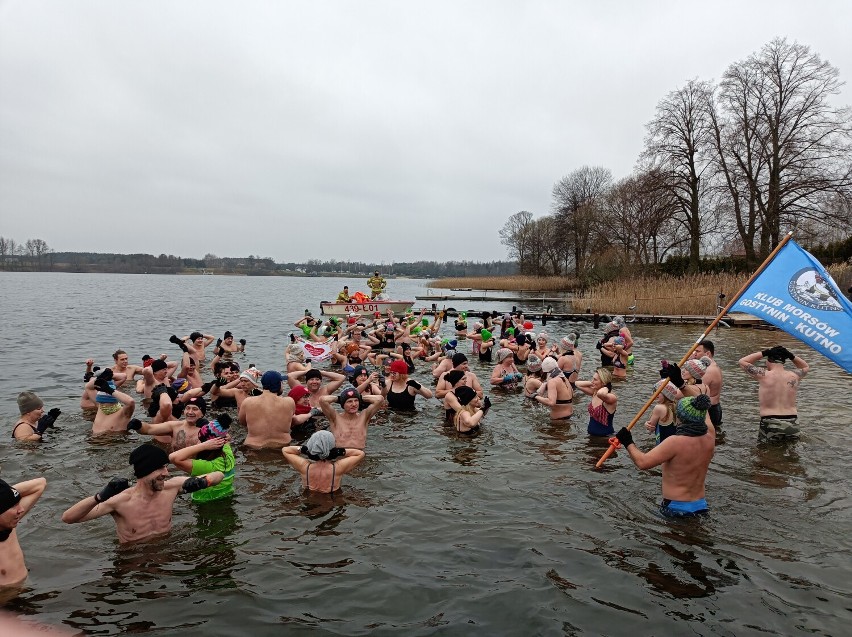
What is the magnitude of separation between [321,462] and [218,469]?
1114mm

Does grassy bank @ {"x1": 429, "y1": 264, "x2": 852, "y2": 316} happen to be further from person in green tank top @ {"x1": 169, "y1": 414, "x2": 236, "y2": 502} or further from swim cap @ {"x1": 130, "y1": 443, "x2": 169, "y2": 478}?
swim cap @ {"x1": 130, "y1": 443, "x2": 169, "y2": 478}

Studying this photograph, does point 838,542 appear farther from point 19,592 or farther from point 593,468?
point 19,592

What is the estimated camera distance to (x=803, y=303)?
5.86 meters

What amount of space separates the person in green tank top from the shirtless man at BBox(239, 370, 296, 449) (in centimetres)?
156

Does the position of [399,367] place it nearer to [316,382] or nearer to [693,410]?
[316,382]

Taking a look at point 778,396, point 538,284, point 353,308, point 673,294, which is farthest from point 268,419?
point 538,284

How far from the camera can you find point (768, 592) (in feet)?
13.9

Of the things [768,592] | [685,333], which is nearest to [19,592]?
[768,592]

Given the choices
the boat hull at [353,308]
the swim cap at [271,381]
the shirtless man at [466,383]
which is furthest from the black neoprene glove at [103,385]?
the boat hull at [353,308]

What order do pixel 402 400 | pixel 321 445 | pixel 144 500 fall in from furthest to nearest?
pixel 402 400 < pixel 321 445 < pixel 144 500

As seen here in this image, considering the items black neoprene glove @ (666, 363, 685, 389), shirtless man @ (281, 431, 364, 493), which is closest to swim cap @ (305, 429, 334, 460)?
shirtless man @ (281, 431, 364, 493)

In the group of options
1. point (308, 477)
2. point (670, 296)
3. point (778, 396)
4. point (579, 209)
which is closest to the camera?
point (308, 477)

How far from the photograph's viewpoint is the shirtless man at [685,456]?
4836 millimetres

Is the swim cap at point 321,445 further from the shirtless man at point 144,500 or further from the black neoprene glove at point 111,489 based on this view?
the black neoprene glove at point 111,489
